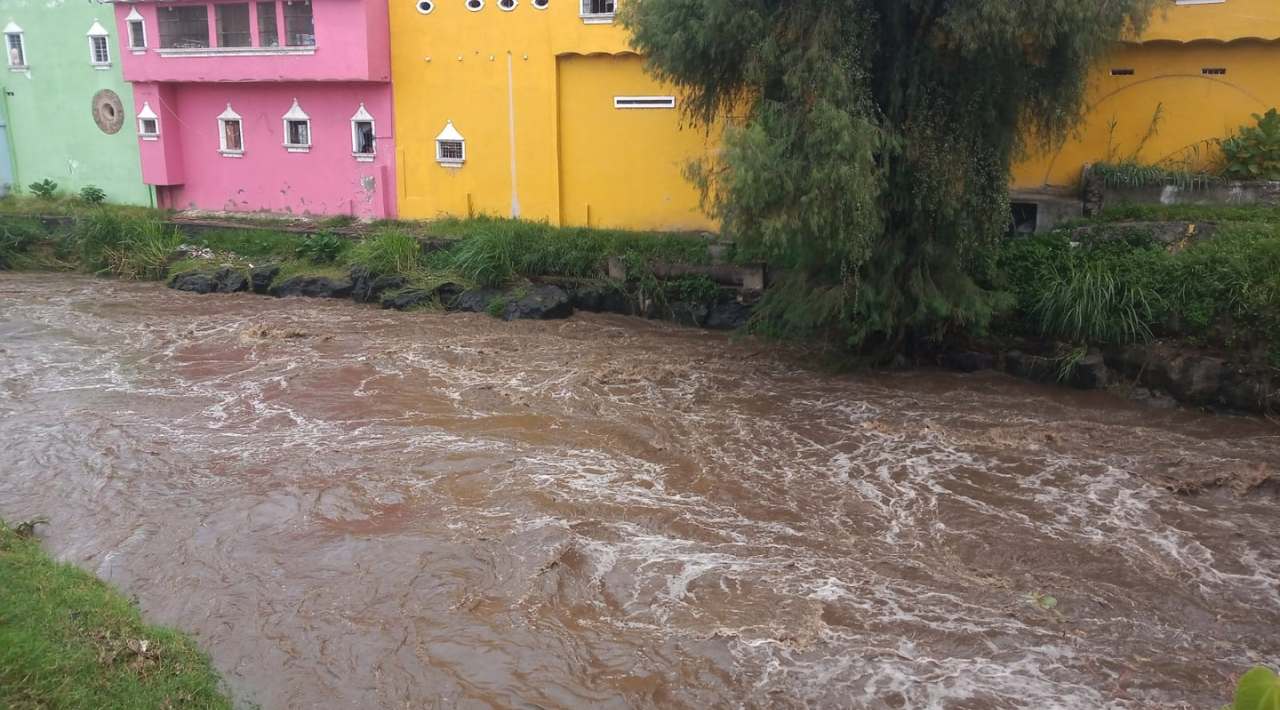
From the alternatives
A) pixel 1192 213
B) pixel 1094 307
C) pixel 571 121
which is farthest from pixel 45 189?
pixel 1192 213

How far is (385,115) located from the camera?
56.3 feet

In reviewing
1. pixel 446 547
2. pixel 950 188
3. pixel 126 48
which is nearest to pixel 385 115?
pixel 126 48

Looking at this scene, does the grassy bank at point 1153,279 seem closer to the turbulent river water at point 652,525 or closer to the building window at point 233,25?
the turbulent river water at point 652,525

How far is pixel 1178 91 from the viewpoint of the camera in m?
12.7

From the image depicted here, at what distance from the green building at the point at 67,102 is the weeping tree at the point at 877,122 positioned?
13.3 m

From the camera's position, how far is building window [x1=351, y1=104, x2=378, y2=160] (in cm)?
1734

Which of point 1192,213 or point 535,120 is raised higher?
point 535,120

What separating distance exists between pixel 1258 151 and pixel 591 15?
929 cm

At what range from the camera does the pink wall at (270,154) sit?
1745 cm

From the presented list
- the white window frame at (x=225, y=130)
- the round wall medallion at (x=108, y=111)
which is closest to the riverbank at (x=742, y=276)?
the white window frame at (x=225, y=130)

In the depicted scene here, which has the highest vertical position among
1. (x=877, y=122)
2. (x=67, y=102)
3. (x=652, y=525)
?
(x=67, y=102)

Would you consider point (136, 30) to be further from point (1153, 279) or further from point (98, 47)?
point (1153, 279)

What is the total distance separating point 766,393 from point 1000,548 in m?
4.12

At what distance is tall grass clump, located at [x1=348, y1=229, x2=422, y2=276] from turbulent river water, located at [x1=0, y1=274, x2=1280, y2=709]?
10.6 ft
